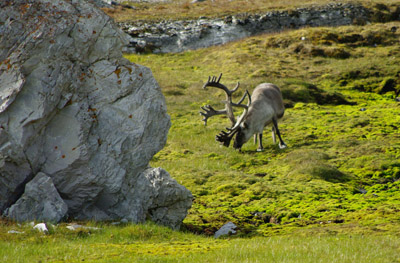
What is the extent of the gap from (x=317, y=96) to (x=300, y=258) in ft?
89.2

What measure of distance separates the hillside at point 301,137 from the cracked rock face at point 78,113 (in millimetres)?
2838

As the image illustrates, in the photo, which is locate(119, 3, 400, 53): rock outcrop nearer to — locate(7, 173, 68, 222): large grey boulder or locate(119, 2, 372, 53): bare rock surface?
locate(119, 2, 372, 53): bare rock surface

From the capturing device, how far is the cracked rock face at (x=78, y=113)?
13273 millimetres

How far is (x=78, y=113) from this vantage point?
14281mm

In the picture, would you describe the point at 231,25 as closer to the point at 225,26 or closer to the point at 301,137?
the point at 225,26

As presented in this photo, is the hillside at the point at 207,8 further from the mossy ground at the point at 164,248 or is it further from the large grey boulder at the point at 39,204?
the mossy ground at the point at 164,248

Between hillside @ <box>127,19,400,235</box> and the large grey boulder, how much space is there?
4.30 metres

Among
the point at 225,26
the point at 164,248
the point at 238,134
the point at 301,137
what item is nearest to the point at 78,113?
the point at 164,248

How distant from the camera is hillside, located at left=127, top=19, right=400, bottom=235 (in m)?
17.0

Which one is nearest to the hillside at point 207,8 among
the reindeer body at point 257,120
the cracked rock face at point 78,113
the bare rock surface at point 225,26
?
the bare rock surface at point 225,26

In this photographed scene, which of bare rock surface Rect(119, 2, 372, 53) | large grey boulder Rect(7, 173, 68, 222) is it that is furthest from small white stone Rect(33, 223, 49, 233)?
bare rock surface Rect(119, 2, 372, 53)

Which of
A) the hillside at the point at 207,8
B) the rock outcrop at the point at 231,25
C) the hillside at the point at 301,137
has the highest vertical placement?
the hillside at the point at 207,8

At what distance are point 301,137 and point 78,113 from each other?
15988 mm

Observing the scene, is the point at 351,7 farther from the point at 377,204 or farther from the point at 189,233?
the point at 189,233
